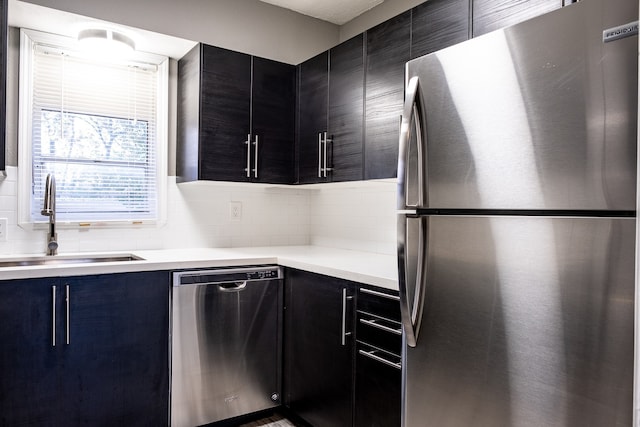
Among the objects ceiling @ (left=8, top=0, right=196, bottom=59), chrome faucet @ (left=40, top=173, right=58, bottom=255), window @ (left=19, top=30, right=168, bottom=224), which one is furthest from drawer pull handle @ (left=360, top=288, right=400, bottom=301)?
ceiling @ (left=8, top=0, right=196, bottom=59)

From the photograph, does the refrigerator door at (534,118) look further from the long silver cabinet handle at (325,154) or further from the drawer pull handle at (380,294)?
the long silver cabinet handle at (325,154)

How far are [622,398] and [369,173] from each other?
1.43 meters

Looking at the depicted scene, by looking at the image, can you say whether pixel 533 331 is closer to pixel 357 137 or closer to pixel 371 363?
pixel 371 363

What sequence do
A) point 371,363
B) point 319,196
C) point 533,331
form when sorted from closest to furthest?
point 533,331 → point 371,363 → point 319,196

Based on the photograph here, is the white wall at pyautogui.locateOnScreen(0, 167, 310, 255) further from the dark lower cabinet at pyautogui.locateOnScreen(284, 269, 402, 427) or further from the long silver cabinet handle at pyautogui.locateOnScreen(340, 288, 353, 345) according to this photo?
the long silver cabinet handle at pyautogui.locateOnScreen(340, 288, 353, 345)

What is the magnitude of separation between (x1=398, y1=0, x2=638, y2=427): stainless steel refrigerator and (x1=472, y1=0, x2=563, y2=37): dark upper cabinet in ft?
1.41

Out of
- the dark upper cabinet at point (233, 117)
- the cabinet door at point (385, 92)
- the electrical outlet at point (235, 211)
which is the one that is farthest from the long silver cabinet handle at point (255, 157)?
the cabinet door at point (385, 92)

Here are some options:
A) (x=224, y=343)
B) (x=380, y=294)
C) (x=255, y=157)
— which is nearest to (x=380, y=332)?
(x=380, y=294)

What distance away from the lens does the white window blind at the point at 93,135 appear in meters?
2.38

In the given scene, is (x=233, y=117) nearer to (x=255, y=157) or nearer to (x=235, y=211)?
(x=255, y=157)

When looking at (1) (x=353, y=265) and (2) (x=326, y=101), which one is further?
(2) (x=326, y=101)

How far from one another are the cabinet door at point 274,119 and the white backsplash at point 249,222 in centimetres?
24

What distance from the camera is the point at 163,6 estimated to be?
8.06 ft

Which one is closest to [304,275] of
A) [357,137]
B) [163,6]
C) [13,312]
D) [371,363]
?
[371,363]
